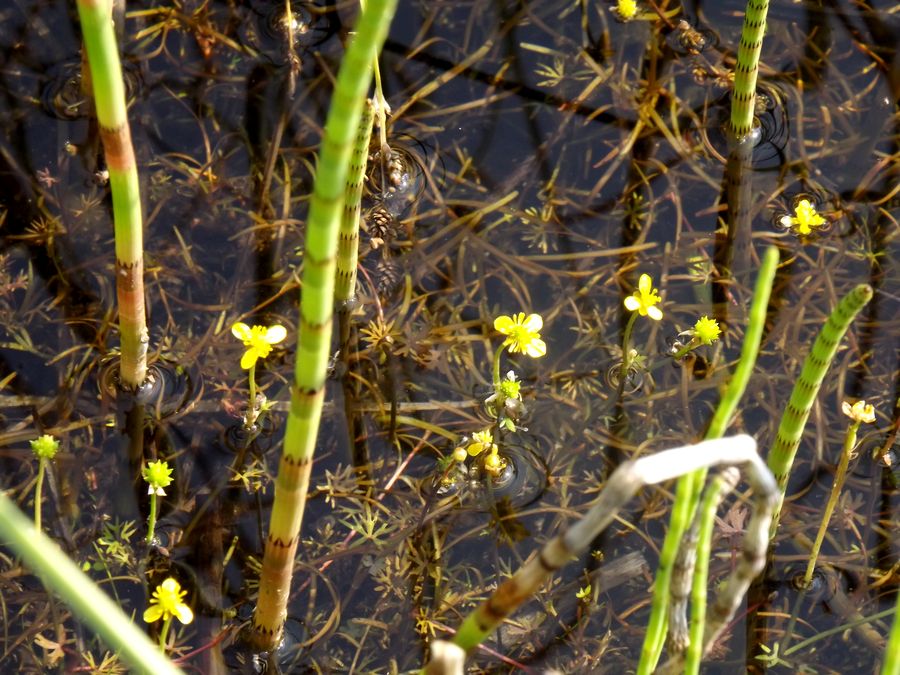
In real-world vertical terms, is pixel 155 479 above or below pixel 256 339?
below

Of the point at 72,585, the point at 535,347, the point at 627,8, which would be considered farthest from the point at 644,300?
the point at 72,585

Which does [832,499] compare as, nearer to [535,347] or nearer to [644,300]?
[644,300]

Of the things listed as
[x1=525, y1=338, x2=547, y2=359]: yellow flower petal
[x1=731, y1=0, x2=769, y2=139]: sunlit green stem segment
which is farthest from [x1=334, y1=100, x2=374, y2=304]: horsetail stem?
[x1=731, y1=0, x2=769, y2=139]: sunlit green stem segment

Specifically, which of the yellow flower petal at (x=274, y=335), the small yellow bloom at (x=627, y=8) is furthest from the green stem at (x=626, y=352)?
the small yellow bloom at (x=627, y=8)

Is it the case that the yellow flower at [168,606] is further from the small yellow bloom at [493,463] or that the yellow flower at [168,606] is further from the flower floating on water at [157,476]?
the small yellow bloom at [493,463]

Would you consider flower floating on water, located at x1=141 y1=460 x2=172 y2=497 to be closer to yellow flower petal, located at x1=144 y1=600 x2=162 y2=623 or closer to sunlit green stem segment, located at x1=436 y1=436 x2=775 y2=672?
yellow flower petal, located at x1=144 y1=600 x2=162 y2=623

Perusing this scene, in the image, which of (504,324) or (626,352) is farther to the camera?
(626,352)
